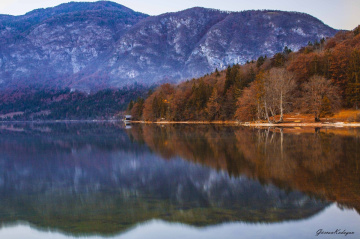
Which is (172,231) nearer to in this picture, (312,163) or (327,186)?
(327,186)

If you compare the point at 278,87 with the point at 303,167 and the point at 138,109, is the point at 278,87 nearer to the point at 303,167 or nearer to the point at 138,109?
the point at 303,167

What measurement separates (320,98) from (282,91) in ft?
23.4

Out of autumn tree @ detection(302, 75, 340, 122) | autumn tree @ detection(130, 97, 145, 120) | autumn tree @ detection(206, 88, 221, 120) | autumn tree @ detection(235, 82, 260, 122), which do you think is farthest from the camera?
autumn tree @ detection(130, 97, 145, 120)

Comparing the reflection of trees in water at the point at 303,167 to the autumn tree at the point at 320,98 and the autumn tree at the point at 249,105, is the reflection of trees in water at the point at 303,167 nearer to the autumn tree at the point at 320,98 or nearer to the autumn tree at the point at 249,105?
the autumn tree at the point at 320,98

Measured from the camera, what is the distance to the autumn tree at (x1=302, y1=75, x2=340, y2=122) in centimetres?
6575

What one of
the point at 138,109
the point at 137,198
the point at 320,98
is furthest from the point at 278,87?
the point at 138,109

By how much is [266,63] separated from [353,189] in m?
100.0

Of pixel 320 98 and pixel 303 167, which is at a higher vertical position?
pixel 320 98

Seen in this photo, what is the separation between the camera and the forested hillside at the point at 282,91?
68.5 meters

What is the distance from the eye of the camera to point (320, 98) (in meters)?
65.8

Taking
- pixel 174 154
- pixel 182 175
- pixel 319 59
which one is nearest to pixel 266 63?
pixel 319 59

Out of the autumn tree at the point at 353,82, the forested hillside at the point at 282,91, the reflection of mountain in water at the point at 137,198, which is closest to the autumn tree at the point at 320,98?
the forested hillside at the point at 282,91

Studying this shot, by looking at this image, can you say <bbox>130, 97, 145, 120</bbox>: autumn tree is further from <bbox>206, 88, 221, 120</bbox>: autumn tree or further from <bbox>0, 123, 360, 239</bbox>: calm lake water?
<bbox>0, 123, 360, 239</bbox>: calm lake water

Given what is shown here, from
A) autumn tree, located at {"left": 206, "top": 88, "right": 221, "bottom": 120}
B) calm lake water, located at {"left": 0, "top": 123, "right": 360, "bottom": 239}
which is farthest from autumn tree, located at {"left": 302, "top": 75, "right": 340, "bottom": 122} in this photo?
calm lake water, located at {"left": 0, "top": 123, "right": 360, "bottom": 239}
